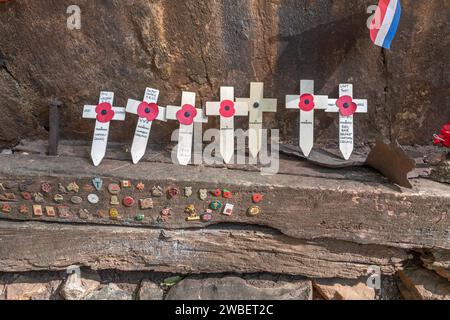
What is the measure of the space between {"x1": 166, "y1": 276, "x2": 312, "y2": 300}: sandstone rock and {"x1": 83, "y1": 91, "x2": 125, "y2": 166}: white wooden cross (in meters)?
0.81

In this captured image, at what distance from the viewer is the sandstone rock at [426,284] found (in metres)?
1.92

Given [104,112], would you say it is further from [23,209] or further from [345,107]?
[345,107]

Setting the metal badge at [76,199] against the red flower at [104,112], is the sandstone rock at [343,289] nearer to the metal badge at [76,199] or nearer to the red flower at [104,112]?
the metal badge at [76,199]

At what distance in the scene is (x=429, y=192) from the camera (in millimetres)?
1695

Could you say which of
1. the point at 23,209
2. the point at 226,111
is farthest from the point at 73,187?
the point at 226,111

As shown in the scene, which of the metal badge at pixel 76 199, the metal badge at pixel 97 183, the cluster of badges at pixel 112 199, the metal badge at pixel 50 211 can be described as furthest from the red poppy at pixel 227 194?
the metal badge at pixel 50 211

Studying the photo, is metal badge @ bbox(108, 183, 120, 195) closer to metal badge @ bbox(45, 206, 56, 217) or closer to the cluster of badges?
the cluster of badges

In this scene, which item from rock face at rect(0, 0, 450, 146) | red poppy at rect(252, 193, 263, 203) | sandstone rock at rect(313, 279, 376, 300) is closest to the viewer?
red poppy at rect(252, 193, 263, 203)

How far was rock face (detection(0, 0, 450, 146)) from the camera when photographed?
5.97ft

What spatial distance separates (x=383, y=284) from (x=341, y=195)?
69 cm

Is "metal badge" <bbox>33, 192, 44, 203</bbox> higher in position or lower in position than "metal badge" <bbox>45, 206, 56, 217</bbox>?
higher

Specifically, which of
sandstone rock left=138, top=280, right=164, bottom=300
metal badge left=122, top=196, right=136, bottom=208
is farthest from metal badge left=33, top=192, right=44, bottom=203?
sandstone rock left=138, top=280, right=164, bottom=300

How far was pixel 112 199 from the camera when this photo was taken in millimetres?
1741

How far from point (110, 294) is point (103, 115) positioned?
37.5 inches
